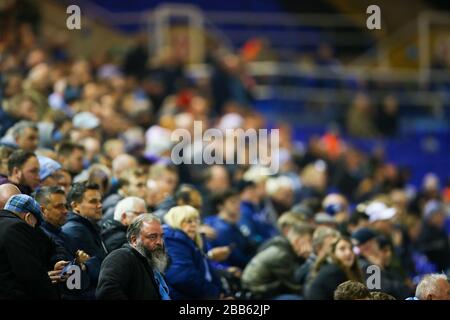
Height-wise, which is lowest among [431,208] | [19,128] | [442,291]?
[442,291]

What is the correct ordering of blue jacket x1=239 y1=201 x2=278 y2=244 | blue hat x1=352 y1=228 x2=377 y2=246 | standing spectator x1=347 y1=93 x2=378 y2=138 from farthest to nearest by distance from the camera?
standing spectator x1=347 y1=93 x2=378 y2=138, blue jacket x1=239 y1=201 x2=278 y2=244, blue hat x1=352 y1=228 x2=377 y2=246

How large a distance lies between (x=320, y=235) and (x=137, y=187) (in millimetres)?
1627

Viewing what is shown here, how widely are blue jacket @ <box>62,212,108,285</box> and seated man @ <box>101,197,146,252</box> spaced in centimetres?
11

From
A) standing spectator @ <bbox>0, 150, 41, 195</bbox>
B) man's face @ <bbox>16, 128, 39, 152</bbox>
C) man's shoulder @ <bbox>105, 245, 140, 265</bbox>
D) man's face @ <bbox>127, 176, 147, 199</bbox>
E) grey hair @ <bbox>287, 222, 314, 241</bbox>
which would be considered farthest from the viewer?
grey hair @ <bbox>287, 222, 314, 241</bbox>

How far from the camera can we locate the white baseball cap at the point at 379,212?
1132 cm

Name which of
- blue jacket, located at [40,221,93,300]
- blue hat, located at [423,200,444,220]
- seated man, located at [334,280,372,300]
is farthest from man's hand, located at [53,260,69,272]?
blue hat, located at [423,200,444,220]

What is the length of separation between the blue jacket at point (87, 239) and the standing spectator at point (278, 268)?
2.19m

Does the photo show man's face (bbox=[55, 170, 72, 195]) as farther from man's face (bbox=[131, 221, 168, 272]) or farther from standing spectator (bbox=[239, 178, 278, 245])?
standing spectator (bbox=[239, 178, 278, 245])

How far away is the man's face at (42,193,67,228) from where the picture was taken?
7.74m

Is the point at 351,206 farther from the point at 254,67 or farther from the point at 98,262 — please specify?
the point at 98,262

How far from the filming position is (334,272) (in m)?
8.97

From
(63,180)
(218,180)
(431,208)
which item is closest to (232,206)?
(218,180)

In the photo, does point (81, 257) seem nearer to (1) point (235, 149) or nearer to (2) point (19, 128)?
(2) point (19, 128)

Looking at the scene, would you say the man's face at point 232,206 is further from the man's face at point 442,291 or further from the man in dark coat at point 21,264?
the man in dark coat at point 21,264
